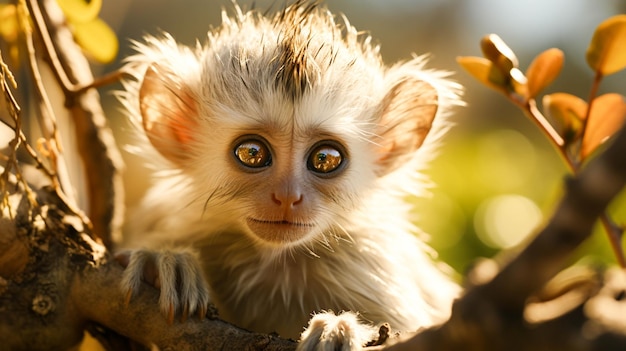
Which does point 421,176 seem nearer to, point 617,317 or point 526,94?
point 526,94

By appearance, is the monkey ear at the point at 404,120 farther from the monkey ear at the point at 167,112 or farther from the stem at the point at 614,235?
the stem at the point at 614,235

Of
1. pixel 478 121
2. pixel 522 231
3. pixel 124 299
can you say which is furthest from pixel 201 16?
pixel 124 299

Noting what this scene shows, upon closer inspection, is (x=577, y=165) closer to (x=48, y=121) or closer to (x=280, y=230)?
(x=280, y=230)

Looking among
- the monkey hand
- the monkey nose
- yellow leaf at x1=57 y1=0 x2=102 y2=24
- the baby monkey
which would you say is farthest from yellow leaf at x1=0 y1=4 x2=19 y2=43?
the monkey nose

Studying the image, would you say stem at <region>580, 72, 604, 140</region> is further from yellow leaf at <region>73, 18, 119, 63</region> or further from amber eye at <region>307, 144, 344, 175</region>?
yellow leaf at <region>73, 18, 119, 63</region>

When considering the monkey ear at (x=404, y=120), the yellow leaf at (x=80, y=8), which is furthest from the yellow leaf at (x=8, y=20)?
the monkey ear at (x=404, y=120)

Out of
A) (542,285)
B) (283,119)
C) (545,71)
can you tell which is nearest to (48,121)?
(283,119)
